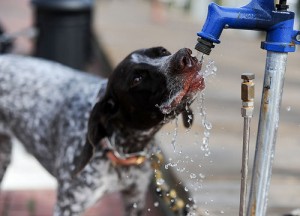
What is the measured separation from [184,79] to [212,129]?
10.4ft

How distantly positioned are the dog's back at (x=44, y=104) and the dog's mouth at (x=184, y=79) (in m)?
1.20

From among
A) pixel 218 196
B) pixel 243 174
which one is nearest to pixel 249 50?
pixel 218 196

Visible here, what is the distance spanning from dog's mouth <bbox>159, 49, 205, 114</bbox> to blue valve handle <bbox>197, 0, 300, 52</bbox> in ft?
0.96

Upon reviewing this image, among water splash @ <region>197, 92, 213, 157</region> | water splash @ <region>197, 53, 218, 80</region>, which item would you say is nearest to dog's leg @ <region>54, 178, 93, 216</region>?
water splash @ <region>197, 92, 213, 157</region>

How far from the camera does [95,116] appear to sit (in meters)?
3.45

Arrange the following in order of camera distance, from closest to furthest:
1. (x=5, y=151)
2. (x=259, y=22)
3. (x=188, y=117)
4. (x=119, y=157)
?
(x=259, y=22)
(x=188, y=117)
(x=119, y=157)
(x=5, y=151)

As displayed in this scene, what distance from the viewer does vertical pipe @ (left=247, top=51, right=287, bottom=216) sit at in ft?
7.51

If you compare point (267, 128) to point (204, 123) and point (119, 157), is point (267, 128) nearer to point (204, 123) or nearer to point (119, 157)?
point (204, 123)

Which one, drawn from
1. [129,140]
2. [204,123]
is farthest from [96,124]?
[204,123]

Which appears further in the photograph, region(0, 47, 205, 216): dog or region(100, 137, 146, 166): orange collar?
region(100, 137, 146, 166): orange collar

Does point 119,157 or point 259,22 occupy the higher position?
point 259,22

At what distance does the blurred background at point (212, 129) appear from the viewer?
4215 mm

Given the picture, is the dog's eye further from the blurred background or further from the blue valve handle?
the blue valve handle

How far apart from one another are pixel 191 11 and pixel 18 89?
10.9m
